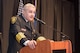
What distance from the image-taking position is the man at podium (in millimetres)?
2139

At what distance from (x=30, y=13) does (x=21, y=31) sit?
0.25 metres

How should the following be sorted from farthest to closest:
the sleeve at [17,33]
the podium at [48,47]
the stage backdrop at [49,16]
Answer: the stage backdrop at [49,16]
the sleeve at [17,33]
the podium at [48,47]

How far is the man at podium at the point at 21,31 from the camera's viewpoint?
2139 mm

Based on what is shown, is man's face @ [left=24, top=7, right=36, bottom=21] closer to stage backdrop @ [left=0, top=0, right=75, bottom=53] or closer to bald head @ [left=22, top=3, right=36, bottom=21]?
bald head @ [left=22, top=3, right=36, bottom=21]

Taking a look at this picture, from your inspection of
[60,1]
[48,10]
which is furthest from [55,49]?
[60,1]

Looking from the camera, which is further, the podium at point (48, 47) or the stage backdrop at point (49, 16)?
the stage backdrop at point (49, 16)

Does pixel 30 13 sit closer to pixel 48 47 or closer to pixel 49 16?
pixel 48 47

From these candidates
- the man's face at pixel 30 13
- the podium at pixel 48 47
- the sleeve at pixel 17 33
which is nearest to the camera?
the podium at pixel 48 47

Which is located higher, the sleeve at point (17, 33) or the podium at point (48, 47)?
the sleeve at point (17, 33)

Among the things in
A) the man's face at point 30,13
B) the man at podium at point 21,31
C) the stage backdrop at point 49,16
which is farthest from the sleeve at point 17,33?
the stage backdrop at point 49,16

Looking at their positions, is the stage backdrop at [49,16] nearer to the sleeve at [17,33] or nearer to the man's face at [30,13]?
the man's face at [30,13]

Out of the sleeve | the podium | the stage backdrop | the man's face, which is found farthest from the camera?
the stage backdrop

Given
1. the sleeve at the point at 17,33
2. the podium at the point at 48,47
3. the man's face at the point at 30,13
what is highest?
the man's face at the point at 30,13

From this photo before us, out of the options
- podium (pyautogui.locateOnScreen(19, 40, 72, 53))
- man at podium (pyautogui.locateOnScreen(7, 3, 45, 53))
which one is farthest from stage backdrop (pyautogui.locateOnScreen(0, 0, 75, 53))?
podium (pyautogui.locateOnScreen(19, 40, 72, 53))
